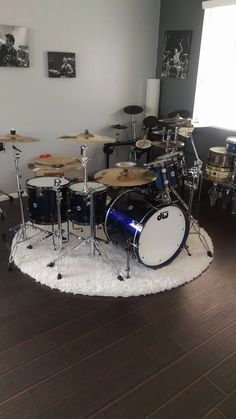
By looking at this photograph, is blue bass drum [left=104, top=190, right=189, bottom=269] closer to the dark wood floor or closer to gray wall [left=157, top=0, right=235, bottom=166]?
the dark wood floor

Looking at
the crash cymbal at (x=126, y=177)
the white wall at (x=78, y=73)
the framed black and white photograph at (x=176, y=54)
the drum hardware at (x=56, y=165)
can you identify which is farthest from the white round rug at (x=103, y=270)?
the framed black and white photograph at (x=176, y=54)

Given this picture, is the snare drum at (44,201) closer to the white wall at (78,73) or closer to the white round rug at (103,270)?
the white round rug at (103,270)

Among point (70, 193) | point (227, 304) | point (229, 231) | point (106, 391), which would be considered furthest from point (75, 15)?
point (106, 391)

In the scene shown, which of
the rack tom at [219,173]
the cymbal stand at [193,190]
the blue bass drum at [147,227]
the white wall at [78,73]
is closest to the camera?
the blue bass drum at [147,227]

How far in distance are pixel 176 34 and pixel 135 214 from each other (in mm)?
3074

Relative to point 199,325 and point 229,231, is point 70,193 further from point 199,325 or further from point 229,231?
point 229,231

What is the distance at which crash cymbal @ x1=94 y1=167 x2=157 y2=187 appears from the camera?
2.43m

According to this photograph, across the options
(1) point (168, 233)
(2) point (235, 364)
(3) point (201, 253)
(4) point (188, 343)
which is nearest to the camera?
(2) point (235, 364)

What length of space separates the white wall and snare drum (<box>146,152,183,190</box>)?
1.80m

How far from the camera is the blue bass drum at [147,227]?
241 centimetres

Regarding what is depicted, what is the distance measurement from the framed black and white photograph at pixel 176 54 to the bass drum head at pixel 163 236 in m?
2.56

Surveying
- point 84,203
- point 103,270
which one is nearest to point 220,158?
point 84,203

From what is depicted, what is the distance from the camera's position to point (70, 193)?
2650 millimetres

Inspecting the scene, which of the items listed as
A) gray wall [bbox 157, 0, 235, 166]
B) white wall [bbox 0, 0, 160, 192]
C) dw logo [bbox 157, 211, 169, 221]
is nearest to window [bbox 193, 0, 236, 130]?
gray wall [bbox 157, 0, 235, 166]
